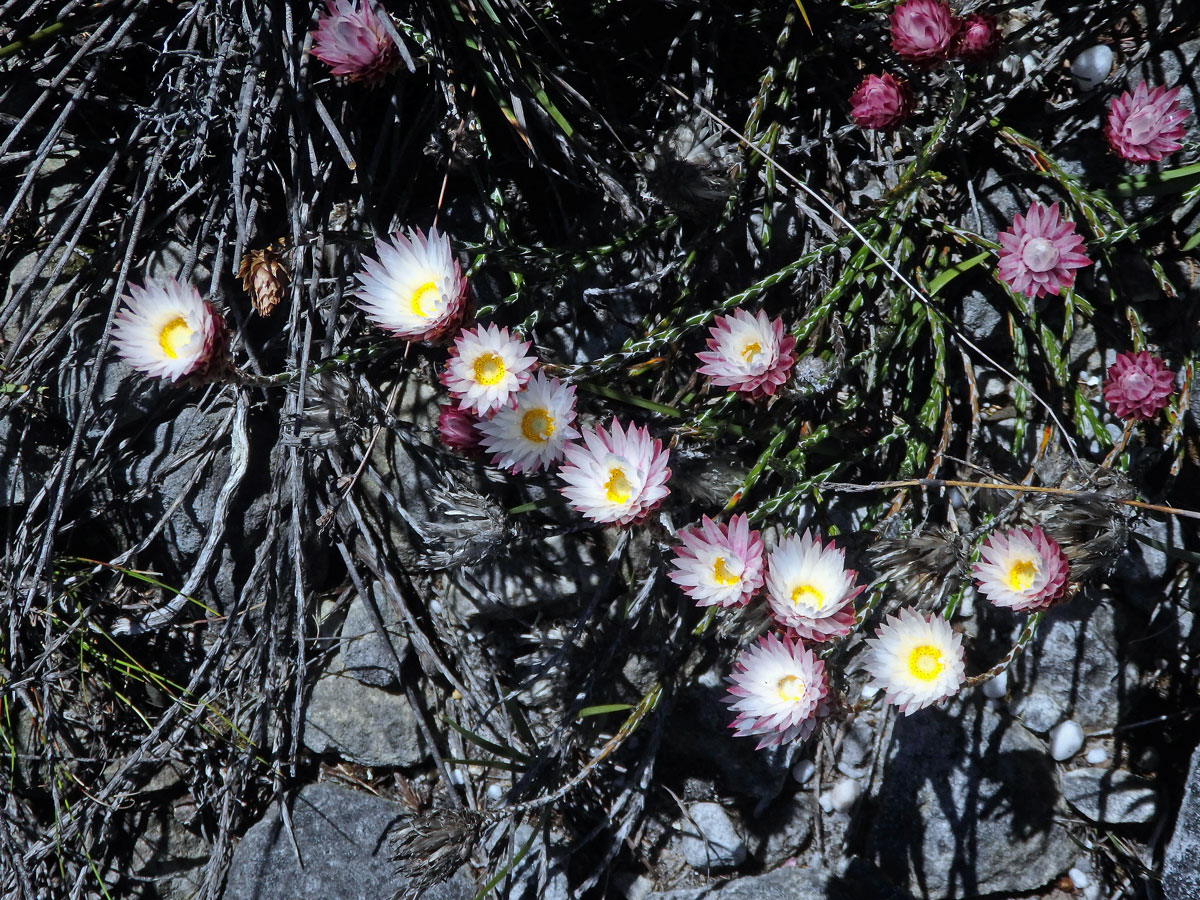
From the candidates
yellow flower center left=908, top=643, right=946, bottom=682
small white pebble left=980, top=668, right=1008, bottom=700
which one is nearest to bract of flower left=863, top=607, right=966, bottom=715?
yellow flower center left=908, top=643, right=946, bottom=682

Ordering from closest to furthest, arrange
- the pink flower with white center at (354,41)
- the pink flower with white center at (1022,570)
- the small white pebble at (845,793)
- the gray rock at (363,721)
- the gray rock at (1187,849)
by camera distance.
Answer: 1. the pink flower with white center at (1022,570)
2. the pink flower with white center at (354,41)
3. the gray rock at (1187,849)
4. the small white pebble at (845,793)
5. the gray rock at (363,721)

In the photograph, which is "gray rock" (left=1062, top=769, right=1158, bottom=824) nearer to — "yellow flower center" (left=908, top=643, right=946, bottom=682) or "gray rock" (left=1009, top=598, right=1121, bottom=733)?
"gray rock" (left=1009, top=598, right=1121, bottom=733)

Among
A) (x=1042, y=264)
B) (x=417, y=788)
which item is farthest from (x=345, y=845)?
(x=1042, y=264)

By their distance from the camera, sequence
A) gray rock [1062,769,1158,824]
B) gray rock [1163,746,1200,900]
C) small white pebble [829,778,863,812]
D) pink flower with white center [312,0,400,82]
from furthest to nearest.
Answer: small white pebble [829,778,863,812]
gray rock [1062,769,1158,824]
gray rock [1163,746,1200,900]
pink flower with white center [312,0,400,82]

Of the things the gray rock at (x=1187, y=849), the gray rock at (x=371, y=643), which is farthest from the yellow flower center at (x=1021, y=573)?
the gray rock at (x=371, y=643)

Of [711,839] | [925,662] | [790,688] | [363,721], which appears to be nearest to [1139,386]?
[925,662]

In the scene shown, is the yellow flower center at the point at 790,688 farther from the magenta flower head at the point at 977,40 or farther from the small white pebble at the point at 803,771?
the magenta flower head at the point at 977,40

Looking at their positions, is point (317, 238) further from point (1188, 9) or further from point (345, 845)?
point (1188, 9)
